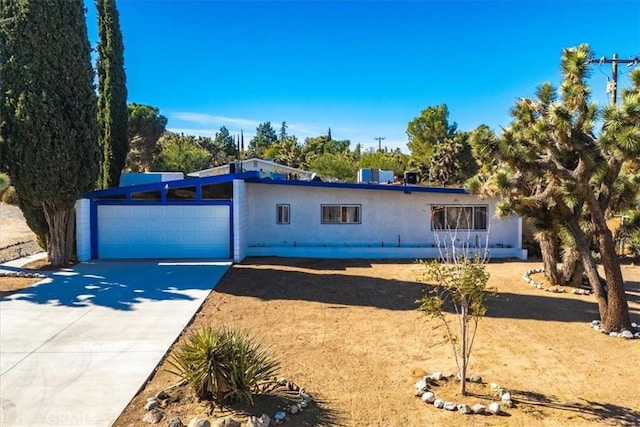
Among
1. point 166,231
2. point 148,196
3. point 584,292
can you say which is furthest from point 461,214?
point 148,196

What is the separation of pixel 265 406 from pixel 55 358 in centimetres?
373

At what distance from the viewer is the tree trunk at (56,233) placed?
14.8m

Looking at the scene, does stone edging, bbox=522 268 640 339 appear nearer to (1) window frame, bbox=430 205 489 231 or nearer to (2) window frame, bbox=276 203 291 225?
(1) window frame, bbox=430 205 489 231

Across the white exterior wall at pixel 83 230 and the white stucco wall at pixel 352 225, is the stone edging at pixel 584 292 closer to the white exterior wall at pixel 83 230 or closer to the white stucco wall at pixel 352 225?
the white stucco wall at pixel 352 225

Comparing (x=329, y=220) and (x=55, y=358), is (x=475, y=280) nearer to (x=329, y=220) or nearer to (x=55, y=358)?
(x=55, y=358)

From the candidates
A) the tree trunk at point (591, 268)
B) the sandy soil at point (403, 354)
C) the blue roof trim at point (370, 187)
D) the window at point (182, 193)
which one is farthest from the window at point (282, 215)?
the tree trunk at point (591, 268)

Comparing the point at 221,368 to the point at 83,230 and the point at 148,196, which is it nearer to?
the point at 148,196

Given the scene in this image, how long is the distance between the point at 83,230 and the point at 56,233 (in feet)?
2.98

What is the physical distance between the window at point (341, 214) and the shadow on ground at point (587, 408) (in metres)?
12.4

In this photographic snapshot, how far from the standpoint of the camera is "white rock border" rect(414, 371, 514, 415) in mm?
5184

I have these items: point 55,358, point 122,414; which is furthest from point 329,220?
point 122,414

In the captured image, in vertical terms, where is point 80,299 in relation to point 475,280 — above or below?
below

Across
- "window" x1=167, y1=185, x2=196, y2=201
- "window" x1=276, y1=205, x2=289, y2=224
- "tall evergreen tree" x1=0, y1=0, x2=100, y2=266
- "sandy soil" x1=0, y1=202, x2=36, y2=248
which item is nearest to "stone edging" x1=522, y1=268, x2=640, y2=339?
"window" x1=276, y1=205, x2=289, y2=224

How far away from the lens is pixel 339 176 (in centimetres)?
4119
